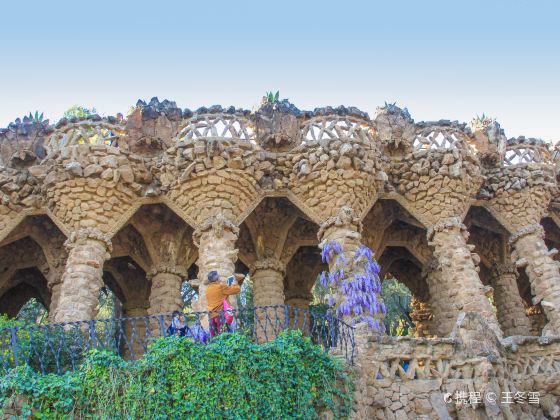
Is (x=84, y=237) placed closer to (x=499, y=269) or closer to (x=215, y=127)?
(x=215, y=127)

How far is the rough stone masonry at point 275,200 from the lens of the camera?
9070 mm

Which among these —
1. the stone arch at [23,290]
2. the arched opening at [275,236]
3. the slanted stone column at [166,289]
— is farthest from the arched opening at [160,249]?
the stone arch at [23,290]

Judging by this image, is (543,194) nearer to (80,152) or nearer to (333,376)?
(333,376)

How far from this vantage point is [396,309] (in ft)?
69.2

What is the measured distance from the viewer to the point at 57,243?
11289mm

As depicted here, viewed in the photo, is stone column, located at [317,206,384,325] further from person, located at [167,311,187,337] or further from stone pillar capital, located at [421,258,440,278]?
person, located at [167,311,187,337]

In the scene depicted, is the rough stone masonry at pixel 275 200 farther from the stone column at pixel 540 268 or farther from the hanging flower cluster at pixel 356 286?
the hanging flower cluster at pixel 356 286

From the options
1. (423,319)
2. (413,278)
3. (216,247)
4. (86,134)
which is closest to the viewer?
(216,247)

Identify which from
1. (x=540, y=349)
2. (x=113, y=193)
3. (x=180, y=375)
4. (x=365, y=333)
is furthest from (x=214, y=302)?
(x=540, y=349)

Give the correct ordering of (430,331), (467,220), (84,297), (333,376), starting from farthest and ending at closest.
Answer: (430,331) < (467,220) < (84,297) < (333,376)

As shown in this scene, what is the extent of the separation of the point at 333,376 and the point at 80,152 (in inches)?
249

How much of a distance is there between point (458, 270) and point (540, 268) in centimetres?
186

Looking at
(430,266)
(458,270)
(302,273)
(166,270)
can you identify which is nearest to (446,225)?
(458,270)

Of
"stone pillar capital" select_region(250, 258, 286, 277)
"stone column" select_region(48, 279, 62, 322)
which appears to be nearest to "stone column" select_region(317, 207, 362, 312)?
"stone pillar capital" select_region(250, 258, 286, 277)
